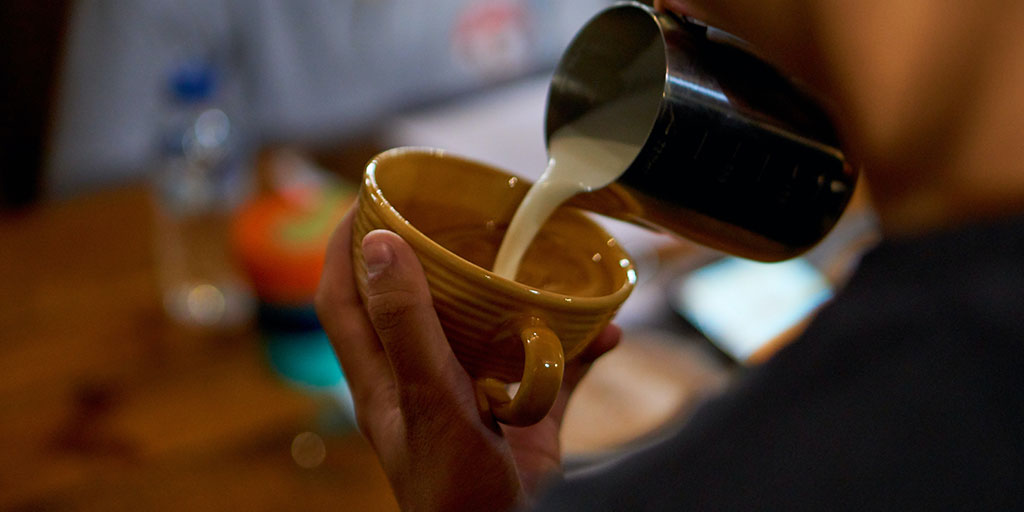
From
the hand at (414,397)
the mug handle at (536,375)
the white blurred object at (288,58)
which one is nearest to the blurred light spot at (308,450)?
the hand at (414,397)

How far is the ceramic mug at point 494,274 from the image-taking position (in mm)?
664

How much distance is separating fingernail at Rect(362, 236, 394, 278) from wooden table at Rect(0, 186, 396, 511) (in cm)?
73

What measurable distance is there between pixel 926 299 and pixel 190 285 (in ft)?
4.40

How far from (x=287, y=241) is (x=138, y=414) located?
354mm

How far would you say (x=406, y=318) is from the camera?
0.67 m

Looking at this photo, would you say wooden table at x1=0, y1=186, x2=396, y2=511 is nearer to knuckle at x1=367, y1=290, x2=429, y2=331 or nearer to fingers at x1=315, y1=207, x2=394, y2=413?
fingers at x1=315, y1=207, x2=394, y2=413

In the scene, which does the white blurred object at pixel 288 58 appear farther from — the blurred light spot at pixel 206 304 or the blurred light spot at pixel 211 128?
the blurred light spot at pixel 206 304

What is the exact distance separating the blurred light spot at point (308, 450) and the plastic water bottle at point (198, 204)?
27 centimetres

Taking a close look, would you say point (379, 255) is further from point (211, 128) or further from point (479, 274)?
point (211, 128)

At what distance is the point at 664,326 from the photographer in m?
1.52

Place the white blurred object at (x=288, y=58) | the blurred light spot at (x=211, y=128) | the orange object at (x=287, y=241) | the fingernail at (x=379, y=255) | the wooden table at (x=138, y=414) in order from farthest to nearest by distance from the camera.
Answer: the white blurred object at (x=288, y=58) < the blurred light spot at (x=211, y=128) < the orange object at (x=287, y=241) < the wooden table at (x=138, y=414) < the fingernail at (x=379, y=255)

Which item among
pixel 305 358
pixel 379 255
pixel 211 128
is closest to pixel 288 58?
pixel 211 128

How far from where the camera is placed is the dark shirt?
0.41 meters

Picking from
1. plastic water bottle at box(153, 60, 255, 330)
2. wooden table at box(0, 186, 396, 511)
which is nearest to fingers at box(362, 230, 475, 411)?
wooden table at box(0, 186, 396, 511)
